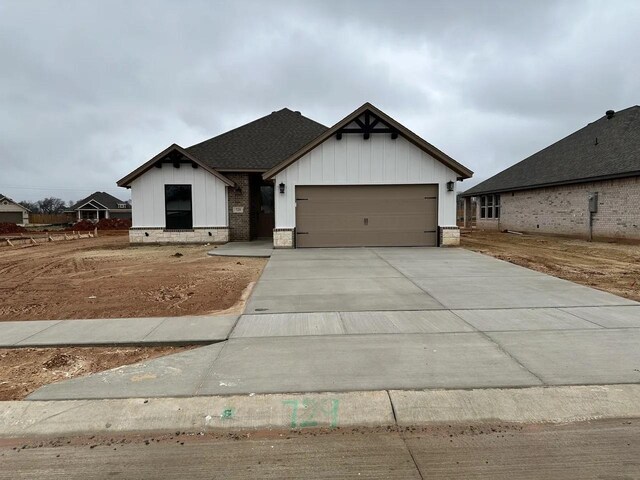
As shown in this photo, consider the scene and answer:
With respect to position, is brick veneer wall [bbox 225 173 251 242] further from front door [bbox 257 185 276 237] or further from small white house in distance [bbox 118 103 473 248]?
small white house in distance [bbox 118 103 473 248]

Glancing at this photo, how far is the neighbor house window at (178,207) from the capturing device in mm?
19891

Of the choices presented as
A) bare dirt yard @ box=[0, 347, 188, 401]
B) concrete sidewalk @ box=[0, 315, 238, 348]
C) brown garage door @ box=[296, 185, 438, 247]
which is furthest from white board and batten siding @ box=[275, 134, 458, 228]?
bare dirt yard @ box=[0, 347, 188, 401]

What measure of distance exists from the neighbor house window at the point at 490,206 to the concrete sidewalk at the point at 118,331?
29.3 meters

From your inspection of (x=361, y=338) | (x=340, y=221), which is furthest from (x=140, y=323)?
(x=340, y=221)

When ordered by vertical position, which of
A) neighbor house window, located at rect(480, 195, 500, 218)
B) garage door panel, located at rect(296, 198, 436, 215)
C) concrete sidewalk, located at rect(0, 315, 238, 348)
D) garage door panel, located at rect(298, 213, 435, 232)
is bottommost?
concrete sidewalk, located at rect(0, 315, 238, 348)

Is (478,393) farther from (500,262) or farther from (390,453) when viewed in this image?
(500,262)

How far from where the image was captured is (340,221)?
56.3 ft

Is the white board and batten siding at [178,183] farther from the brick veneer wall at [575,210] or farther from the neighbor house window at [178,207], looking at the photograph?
the brick veneer wall at [575,210]

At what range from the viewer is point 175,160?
1956 centimetres

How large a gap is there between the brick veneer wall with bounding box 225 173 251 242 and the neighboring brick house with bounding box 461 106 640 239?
1712 centimetres

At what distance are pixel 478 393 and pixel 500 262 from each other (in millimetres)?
9389

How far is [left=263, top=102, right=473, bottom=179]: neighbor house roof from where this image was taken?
16328mm

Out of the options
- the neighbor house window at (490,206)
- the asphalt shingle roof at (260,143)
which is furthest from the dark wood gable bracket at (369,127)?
the neighbor house window at (490,206)

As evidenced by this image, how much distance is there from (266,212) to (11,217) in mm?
64758
